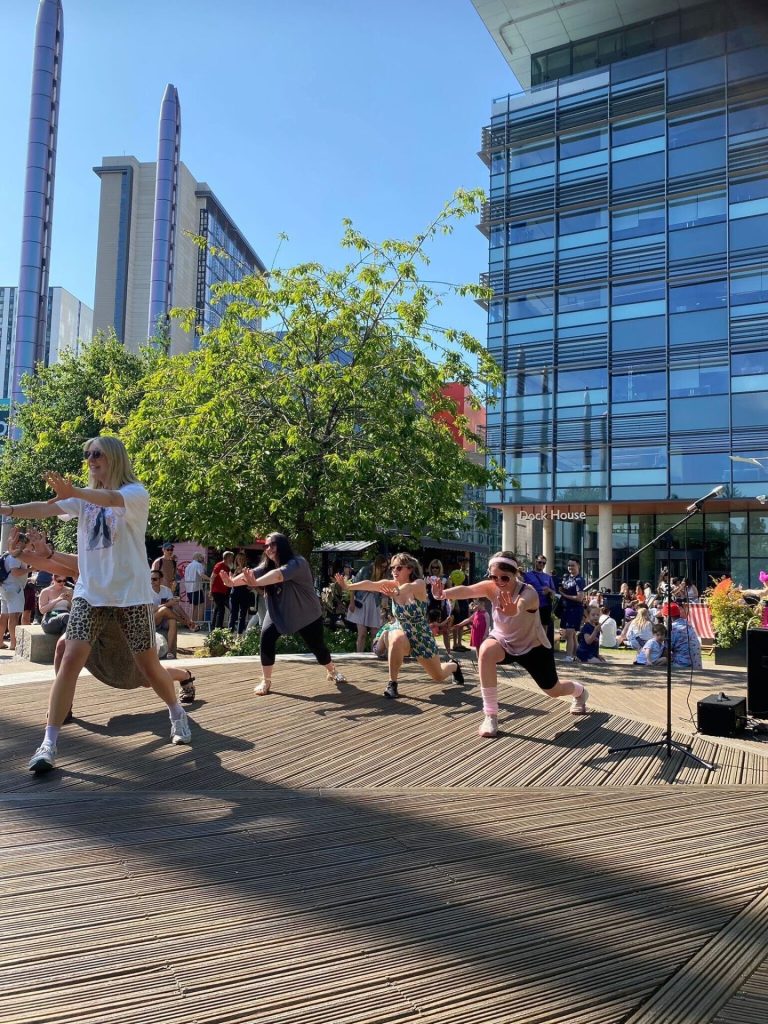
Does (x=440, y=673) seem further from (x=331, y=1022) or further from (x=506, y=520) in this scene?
(x=506, y=520)

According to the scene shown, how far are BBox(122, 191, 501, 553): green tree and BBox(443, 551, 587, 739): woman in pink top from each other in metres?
5.23

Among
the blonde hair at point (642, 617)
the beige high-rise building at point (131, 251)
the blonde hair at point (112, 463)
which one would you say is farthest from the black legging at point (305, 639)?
the beige high-rise building at point (131, 251)

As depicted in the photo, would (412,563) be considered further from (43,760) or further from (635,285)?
(635,285)

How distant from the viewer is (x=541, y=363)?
37.0 meters

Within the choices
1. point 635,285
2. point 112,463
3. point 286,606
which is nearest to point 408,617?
point 286,606

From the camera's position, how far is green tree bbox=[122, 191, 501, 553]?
463 inches

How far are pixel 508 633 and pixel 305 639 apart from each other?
93.9 inches

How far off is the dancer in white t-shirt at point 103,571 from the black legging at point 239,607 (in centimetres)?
985

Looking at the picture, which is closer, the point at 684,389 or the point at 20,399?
the point at 684,389

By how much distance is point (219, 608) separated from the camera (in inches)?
627

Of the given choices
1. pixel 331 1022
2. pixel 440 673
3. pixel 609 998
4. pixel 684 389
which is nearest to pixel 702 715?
pixel 440 673

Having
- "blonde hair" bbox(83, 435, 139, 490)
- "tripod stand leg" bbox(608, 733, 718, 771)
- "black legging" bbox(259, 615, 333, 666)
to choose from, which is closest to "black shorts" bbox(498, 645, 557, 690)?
"tripod stand leg" bbox(608, 733, 718, 771)

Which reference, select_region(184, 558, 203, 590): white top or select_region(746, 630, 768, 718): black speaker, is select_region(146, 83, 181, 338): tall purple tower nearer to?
select_region(184, 558, 203, 590): white top

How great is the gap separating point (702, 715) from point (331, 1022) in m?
5.43
